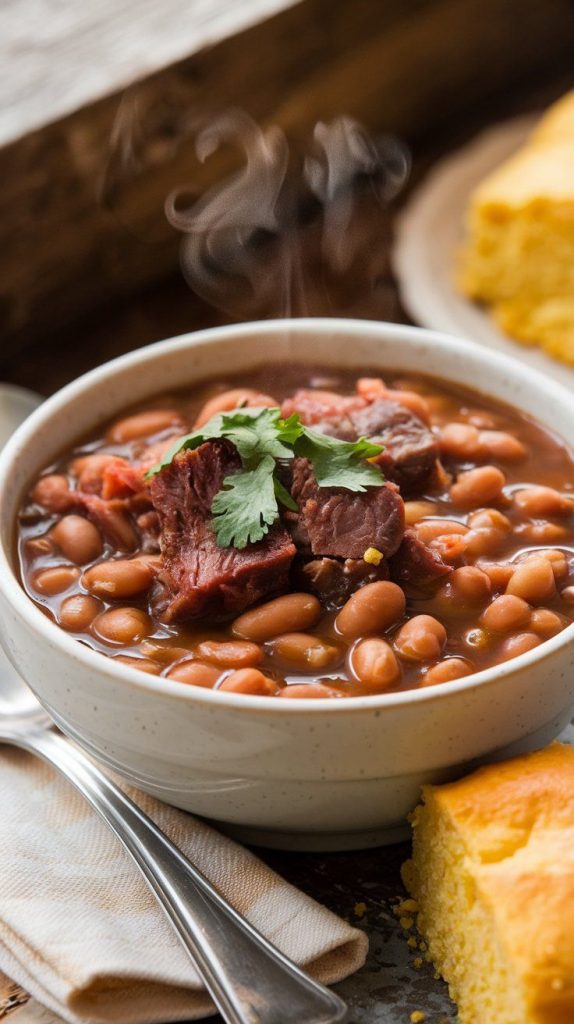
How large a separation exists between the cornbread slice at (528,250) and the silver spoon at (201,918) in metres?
2.32

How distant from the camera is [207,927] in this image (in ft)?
7.57

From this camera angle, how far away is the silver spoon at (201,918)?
2154 mm

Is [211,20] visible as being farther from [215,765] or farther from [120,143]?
[215,765]

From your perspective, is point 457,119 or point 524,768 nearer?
point 524,768

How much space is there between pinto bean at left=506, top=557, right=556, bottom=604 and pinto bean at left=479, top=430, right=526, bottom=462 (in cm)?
44

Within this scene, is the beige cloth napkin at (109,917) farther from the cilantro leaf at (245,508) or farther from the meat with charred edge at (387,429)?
the meat with charred edge at (387,429)

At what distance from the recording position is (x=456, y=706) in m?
2.25

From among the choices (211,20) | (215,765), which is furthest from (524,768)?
(211,20)

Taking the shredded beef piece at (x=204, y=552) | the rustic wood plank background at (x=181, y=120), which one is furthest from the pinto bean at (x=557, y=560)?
the rustic wood plank background at (x=181, y=120)

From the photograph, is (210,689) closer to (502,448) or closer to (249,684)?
(249,684)

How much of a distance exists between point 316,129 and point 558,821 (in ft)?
11.3

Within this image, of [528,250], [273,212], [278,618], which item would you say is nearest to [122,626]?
[278,618]

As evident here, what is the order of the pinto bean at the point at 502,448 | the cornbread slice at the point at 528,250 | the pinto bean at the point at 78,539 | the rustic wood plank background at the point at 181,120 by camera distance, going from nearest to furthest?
the pinto bean at the point at 78,539
the pinto bean at the point at 502,448
the rustic wood plank background at the point at 181,120
the cornbread slice at the point at 528,250

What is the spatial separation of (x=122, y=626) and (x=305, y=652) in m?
0.38
